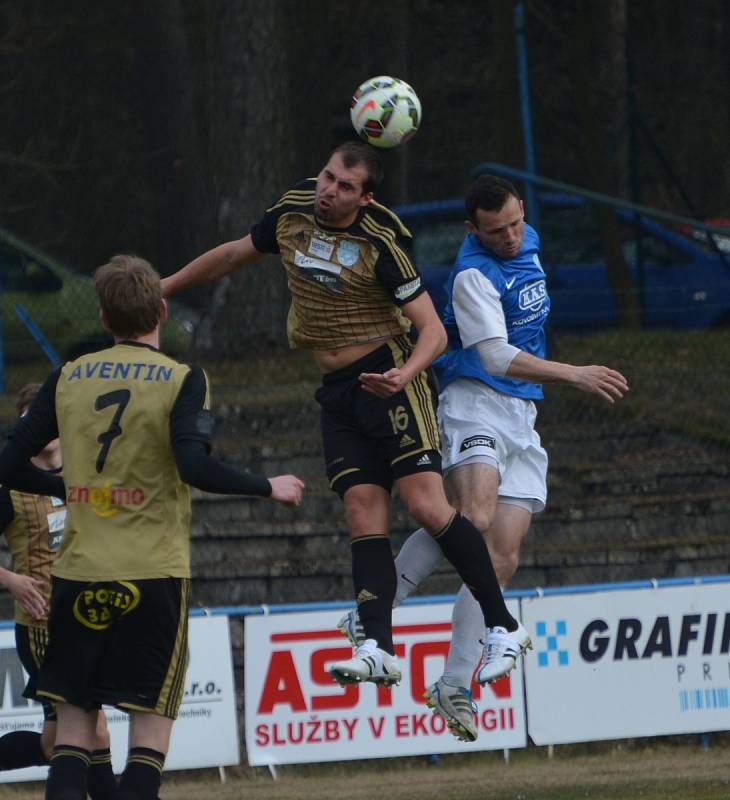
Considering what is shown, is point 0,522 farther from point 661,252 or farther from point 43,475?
point 661,252

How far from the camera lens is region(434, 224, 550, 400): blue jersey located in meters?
7.14

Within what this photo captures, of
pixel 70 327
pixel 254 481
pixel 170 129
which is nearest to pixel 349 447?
pixel 254 481

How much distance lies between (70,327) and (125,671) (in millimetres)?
7422

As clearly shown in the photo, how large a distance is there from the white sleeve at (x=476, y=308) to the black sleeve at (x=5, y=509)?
2.08 metres

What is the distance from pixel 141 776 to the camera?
537 cm

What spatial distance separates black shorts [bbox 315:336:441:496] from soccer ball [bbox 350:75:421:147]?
851 millimetres

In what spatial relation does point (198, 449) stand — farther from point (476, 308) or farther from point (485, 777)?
point (485, 777)

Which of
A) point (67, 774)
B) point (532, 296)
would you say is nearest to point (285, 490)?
point (67, 774)

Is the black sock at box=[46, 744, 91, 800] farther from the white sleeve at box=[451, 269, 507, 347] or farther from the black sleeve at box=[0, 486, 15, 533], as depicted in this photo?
the white sleeve at box=[451, 269, 507, 347]

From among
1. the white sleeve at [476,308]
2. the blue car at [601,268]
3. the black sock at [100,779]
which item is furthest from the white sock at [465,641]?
the blue car at [601,268]

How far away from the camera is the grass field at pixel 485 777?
9109 mm

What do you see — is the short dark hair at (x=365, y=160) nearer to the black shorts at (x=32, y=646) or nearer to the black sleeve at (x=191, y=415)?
the black sleeve at (x=191, y=415)

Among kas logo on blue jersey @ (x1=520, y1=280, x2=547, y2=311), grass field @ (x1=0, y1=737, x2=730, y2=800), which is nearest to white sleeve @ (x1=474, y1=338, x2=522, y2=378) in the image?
kas logo on blue jersey @ (x1=520, y1=280, x2=547, y2=311)

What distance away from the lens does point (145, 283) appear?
17.6 ft
